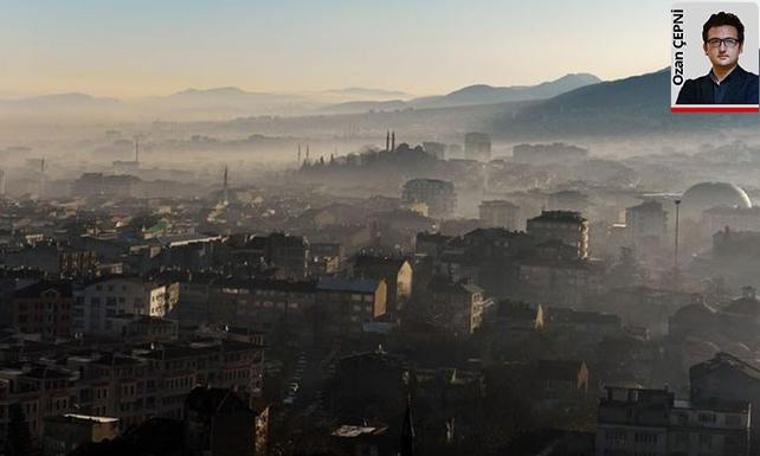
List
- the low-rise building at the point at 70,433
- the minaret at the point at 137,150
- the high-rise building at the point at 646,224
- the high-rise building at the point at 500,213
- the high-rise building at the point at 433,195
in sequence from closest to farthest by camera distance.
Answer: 1. the low-rise building at the point at 70,433
2. the high-rise building at the point at 646,224
3. the high-rise building at the point at 500,213
4. the high-rise building at the point at 433,195
5. the minaret at the point at 137,150

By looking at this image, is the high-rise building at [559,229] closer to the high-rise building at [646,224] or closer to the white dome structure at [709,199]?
the high-rise building at [646,224]

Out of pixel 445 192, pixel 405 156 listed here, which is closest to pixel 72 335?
pixel 445 192

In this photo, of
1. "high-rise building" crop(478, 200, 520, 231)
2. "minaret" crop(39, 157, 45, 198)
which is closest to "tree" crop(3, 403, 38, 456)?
"high-rise building" crop(478, 200, 520, 231)

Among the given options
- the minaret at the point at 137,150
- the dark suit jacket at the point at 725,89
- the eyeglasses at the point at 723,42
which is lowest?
the minaret at the point at 137,150

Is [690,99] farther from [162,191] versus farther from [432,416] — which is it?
[162,191]

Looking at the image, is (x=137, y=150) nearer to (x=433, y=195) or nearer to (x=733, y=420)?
(x=433, y=195)

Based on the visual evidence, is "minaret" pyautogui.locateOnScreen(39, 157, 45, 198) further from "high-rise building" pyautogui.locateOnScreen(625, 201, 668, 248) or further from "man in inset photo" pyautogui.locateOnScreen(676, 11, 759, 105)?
"man in inset photo" pyautogui.locateOnScreen(676, 11, 759, 105)

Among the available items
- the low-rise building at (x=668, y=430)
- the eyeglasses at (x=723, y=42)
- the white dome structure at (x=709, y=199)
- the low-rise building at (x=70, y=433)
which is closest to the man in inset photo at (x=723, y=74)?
the eyeglasses at (x=723, y=42)
